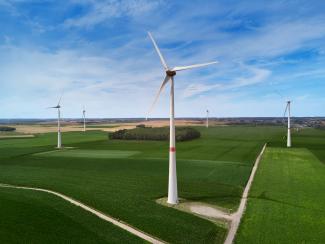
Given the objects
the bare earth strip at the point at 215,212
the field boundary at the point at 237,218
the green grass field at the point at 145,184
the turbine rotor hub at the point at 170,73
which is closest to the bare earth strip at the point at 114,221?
the green grass field at the point at 145,184

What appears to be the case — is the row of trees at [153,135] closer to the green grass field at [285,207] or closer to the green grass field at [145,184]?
the green grass field at [145,184]

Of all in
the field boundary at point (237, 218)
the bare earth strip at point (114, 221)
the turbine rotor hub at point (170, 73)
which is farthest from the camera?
the turbine rotor hub at point (170, 73)

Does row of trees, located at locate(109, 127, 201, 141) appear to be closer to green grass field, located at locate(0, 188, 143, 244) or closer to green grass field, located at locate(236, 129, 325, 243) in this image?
green grass field, located at locate(236, 129, 325, 243)

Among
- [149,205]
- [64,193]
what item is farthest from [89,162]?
[149,205]

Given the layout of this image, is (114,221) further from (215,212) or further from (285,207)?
(285,207)

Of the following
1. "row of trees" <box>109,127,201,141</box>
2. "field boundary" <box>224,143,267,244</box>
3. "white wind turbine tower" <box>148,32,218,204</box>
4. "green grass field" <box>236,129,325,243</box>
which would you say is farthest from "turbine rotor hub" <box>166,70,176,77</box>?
"row of trees" <box>109,127,201,141</box>

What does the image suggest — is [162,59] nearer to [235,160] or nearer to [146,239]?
[146,239]

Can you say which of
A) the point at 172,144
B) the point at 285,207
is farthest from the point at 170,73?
the point at 285,207

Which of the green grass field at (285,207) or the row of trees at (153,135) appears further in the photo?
the row of trees at (153,135)
